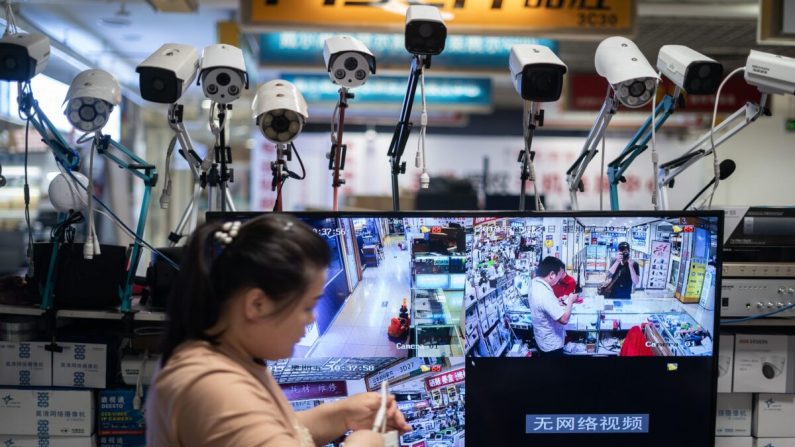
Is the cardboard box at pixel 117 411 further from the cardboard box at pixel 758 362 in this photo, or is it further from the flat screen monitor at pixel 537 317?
the cardboard box at pixel 758 362

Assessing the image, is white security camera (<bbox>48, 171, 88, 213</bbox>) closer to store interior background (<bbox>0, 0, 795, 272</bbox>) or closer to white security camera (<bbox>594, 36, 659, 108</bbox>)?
store interior background (<bbox>0, 0, 795, 272</bbox>)

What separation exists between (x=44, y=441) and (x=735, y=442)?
218 cm

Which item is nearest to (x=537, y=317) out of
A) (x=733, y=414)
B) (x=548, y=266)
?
(x=548, y=266)

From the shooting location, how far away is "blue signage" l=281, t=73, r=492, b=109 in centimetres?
612

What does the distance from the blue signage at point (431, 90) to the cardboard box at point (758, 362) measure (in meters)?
4.21

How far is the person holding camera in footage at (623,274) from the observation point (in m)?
2.04

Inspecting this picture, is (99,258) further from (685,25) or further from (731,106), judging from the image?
(731,106)

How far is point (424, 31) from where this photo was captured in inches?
82.4

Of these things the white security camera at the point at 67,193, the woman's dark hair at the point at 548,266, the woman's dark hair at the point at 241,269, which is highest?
the white security camera at the point at 67,193

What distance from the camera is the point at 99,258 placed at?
2.24 meters

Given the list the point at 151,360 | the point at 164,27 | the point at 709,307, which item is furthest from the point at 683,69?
the point at 164,27

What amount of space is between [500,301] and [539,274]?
136mm

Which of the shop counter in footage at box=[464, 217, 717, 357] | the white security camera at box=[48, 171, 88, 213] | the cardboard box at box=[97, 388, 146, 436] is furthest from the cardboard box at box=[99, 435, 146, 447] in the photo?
the shop counter in footage at box=[464, 217, 717, 357]

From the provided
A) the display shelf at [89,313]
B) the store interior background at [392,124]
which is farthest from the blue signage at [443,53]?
the display shelf at [89,313]
